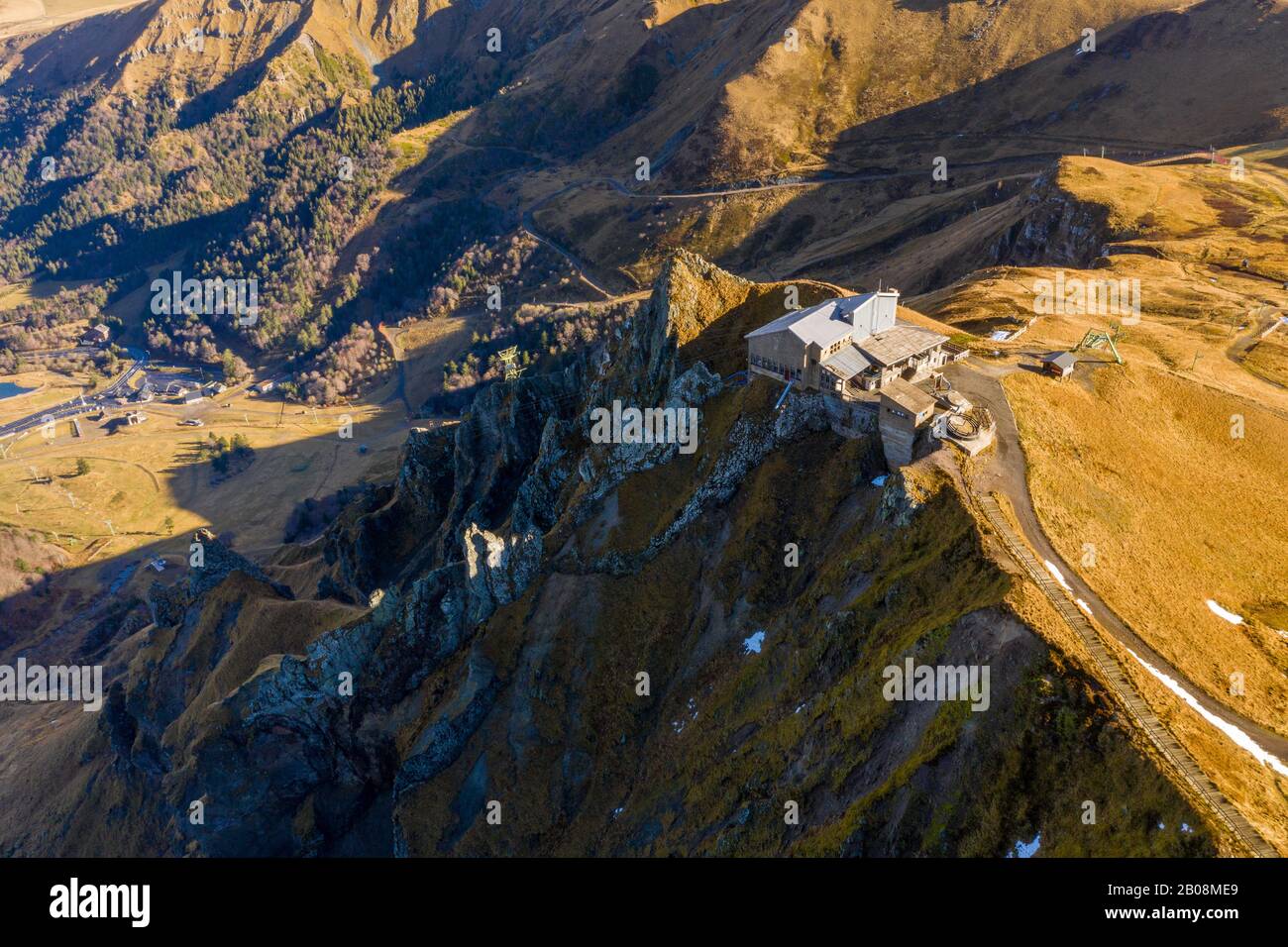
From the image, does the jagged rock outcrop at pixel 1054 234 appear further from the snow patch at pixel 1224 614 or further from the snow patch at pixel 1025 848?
the snow patch at pixel 1025 848

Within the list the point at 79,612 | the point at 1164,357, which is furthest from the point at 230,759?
the point at 79,612

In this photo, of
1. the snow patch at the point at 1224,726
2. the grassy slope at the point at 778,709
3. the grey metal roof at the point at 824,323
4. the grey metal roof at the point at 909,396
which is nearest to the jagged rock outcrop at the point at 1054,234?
the grey metal roof at the point at 824,323

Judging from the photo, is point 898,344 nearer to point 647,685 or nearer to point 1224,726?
point 1224,726

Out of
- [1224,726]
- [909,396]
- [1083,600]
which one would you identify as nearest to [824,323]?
[909,396]

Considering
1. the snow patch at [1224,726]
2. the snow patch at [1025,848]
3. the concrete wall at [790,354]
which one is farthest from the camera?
the concrete wall at [790,354]

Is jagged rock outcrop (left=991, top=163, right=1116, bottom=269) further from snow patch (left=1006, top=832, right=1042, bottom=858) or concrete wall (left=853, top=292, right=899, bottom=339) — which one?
snow patch (left=1006, top=832, right=1042, bottom=858)

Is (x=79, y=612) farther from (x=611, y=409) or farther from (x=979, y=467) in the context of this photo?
(x=979, y=467)
